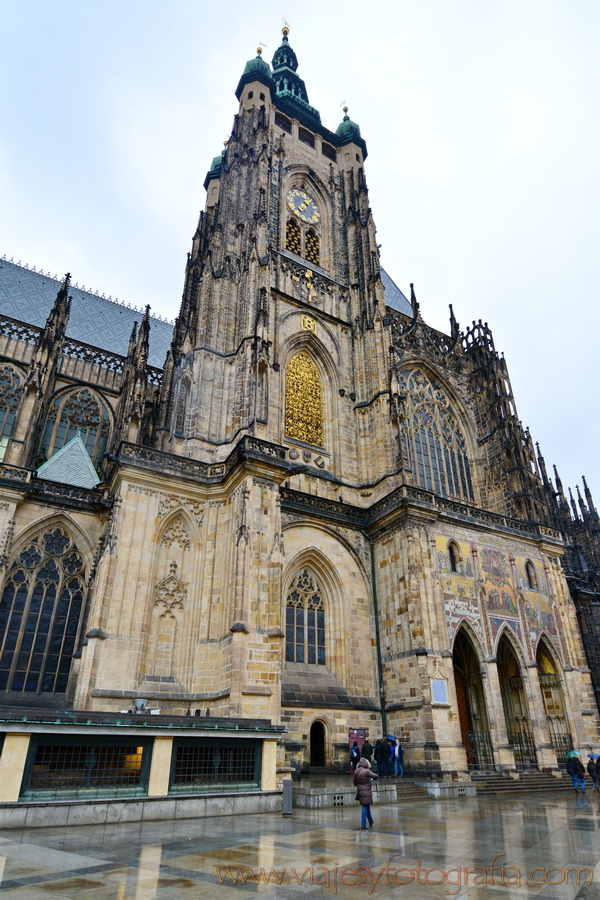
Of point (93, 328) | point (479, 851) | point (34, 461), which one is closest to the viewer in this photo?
point (479, 851)

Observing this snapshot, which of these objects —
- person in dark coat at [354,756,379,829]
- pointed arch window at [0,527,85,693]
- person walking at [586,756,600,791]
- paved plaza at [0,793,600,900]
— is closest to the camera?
paved plaza at [0,793,600,900]

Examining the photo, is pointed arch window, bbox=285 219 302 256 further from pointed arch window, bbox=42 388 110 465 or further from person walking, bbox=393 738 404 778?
person walking, bbox=393 738 404 778

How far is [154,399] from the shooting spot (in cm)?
2602

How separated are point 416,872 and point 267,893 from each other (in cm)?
175

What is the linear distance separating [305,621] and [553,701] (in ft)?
35.1

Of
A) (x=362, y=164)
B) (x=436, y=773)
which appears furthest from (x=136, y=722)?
(x=362, y=164)

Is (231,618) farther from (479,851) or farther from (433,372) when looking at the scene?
(433,372)

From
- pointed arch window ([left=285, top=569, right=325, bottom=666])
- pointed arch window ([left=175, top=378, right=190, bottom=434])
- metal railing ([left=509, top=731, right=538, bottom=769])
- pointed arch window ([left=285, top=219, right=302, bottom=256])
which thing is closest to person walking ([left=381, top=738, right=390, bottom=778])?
pointed arch window ([left=285, top=569, right=325, bottom=666])

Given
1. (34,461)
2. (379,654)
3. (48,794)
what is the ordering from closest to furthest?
(48,794) < (379,654) < (34,461)

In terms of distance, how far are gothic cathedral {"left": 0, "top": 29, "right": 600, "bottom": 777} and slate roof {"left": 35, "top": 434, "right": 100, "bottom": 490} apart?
0.52 ft

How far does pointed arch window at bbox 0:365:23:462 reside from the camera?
23.1 meters

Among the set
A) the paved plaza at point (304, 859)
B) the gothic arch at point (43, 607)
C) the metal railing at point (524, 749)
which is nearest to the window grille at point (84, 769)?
the paved plaza at point (304, 859)

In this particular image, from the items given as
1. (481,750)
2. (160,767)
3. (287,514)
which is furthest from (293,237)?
(160,767)

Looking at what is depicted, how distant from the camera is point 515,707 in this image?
67.6 feet
